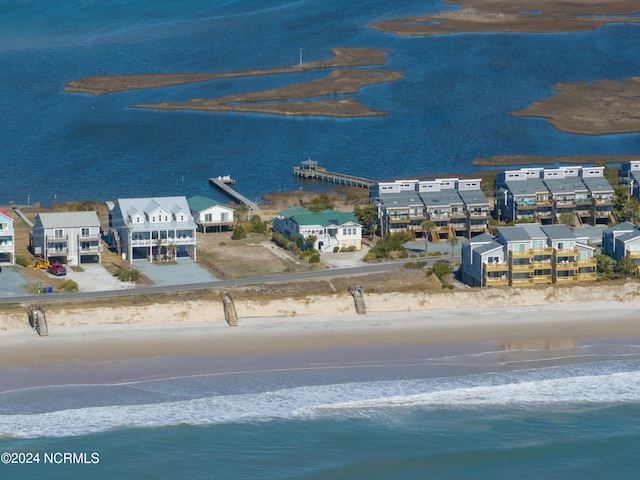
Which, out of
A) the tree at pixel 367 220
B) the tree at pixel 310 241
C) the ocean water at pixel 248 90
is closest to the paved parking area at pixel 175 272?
the tree at pixel 310 241

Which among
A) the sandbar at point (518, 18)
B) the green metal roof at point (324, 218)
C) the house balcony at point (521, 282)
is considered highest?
the sandbar at point (518, 18)

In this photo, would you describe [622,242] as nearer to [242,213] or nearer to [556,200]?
[556,200]

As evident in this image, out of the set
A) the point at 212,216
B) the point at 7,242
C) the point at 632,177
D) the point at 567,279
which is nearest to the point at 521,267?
the point at 567,279

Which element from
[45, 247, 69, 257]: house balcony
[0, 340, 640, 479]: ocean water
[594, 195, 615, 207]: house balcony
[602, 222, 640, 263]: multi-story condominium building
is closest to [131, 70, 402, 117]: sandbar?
[594, 195, 615, 207]: house balcony

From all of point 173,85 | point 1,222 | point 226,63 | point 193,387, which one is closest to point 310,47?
point 226,63

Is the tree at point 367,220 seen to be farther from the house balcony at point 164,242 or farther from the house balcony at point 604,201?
the house balcony at point 604,201

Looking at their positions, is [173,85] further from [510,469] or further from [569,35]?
[510,469]

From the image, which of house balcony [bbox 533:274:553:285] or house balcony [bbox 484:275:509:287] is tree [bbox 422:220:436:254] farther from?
house balcony [bbox 533:274:553:285]
